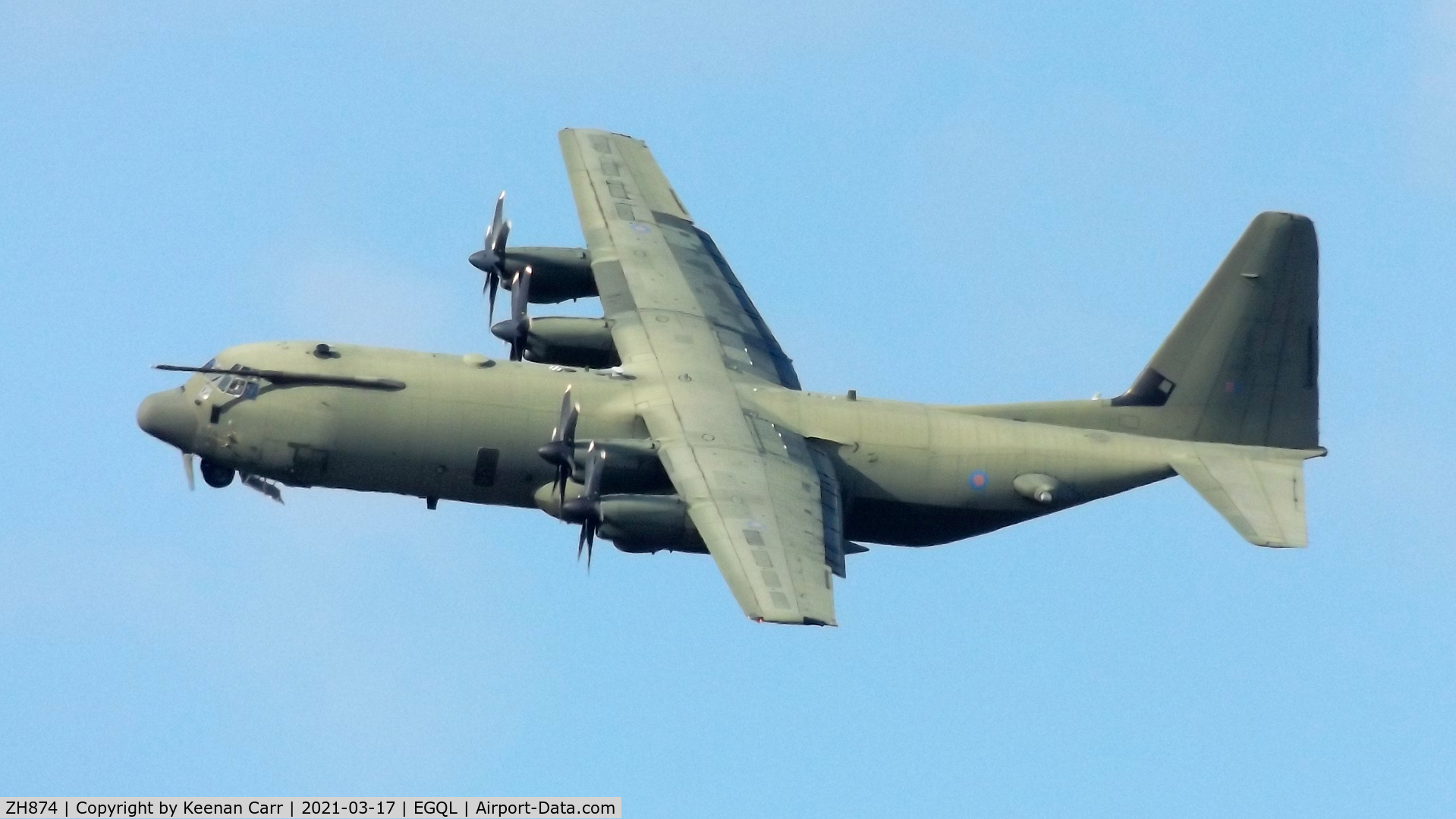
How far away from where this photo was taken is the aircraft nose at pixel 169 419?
5344 cm

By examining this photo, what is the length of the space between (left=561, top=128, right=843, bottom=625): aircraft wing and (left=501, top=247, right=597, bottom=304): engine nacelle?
48 cm

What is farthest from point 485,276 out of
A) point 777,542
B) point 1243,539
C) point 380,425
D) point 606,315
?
point 1243,539

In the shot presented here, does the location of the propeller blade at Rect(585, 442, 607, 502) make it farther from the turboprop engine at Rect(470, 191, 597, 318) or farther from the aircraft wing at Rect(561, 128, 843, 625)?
the turboprop engine at Rect(470, 191, 597, 318)

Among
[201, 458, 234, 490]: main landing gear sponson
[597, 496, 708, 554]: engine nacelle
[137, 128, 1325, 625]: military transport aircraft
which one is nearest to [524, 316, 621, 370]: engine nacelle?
[137, 128, 1325, 625]: military transport aircraft

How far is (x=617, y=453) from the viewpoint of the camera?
51.4 metres

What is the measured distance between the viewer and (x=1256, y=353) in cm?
5672

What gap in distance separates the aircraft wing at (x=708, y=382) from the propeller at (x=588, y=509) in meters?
1.63

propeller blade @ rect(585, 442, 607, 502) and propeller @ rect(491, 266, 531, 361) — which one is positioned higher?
propeller @ rect(491, 266, 531, 361)

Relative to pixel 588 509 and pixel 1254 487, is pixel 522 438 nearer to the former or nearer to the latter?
pixel 588 509

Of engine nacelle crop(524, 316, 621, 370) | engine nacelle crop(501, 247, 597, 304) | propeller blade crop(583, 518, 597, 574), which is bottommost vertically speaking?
propeller blade crop(583, 518, 597, 574)

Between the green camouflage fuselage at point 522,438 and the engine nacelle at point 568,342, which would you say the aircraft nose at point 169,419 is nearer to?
the green camouflage fuselage at point 522,438

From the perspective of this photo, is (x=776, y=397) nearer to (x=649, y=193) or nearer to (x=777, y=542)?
(x=777, y=542)

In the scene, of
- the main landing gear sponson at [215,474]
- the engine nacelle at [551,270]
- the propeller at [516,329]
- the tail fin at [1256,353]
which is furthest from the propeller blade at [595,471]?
the tail fin at [1256,353]

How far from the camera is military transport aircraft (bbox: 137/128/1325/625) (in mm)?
50906
